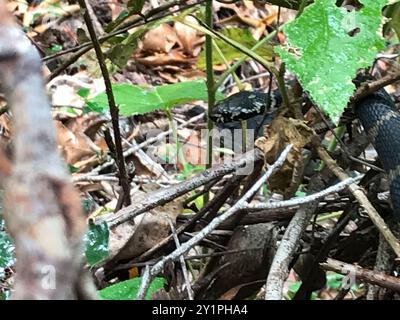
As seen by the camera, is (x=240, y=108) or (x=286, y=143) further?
(x=240, y=108)

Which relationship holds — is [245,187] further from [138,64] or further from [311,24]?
[138,64]

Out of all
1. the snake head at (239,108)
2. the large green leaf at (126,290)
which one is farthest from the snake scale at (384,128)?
the snake head at (239,108)

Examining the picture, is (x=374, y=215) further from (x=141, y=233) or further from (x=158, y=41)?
(x=158, y=41)

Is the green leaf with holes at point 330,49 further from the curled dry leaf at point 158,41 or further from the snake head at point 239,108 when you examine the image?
the curled dry leaf at point 158,41

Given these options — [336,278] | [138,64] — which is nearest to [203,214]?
[336,278]

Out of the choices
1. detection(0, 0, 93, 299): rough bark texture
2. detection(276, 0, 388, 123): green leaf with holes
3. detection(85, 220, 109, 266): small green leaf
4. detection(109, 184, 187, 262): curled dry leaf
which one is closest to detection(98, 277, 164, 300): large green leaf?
detection(85, 220, 109, 266): small green leaf

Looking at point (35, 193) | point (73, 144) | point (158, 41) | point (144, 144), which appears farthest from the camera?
point (158, 41)

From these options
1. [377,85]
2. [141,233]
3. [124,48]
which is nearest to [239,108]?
[124,48]
